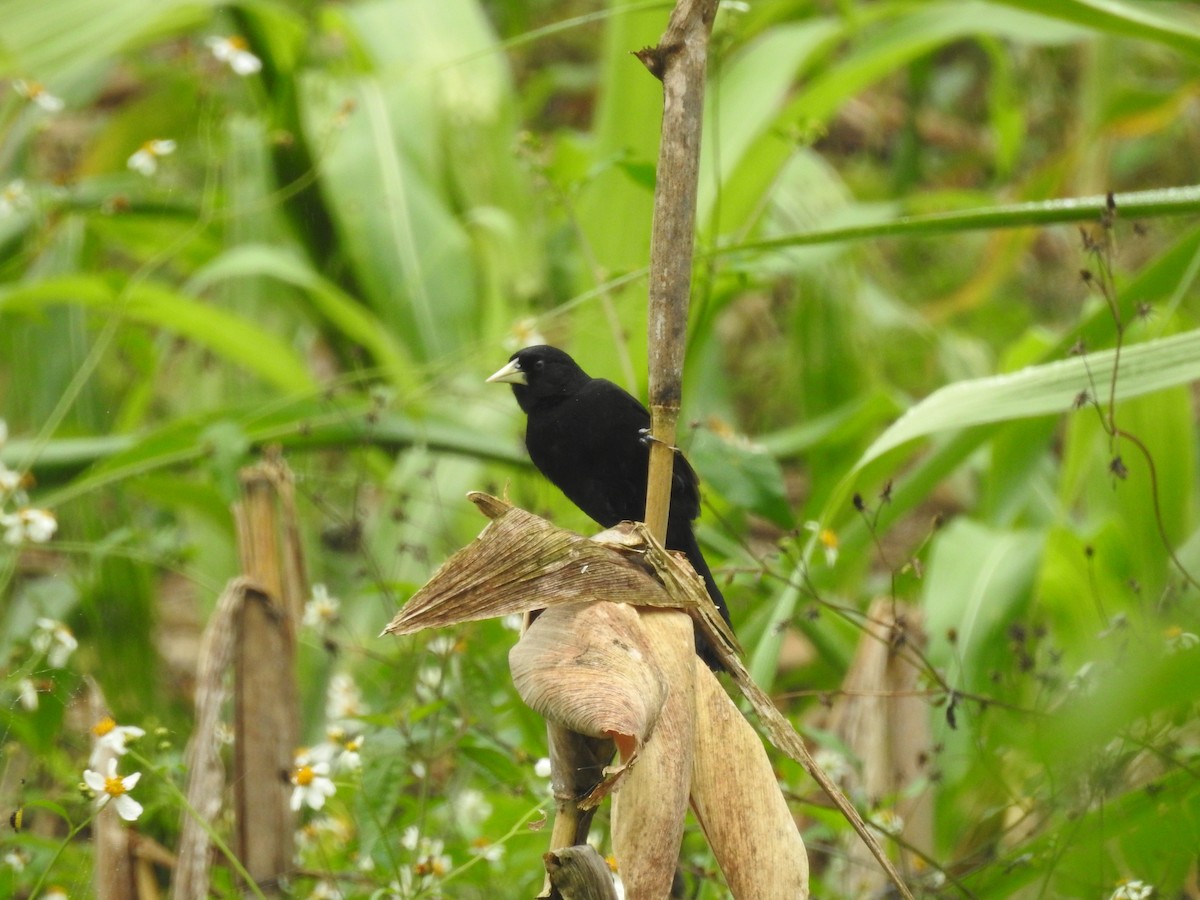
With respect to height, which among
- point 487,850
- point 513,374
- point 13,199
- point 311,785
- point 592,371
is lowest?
point 487,850

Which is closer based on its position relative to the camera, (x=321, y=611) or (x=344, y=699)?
(x=321, y=611)

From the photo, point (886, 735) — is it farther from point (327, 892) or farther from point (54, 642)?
point (54, 642)

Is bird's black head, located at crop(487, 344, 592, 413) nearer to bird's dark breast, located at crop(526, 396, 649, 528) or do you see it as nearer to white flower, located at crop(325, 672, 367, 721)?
→ bird's dark breast, located at crop(526, 396, 649, 528)

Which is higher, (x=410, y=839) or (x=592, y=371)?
(x=592, y=371)

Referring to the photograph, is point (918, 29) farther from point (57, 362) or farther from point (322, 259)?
point (57, 362)

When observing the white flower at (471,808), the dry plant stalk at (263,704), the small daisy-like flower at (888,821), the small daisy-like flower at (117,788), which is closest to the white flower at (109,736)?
the small daisy-like flower at (117,788)

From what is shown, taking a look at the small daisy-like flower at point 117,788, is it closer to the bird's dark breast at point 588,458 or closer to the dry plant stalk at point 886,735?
the bird's dark breast at point 588,458

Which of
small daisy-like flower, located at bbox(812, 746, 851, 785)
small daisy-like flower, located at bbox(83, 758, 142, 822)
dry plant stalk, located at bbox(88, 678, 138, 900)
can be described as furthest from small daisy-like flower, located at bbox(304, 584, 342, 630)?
small daisy-like flower, located at bbox(812, 746, 851, 785)

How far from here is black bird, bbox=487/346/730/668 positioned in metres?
1.86

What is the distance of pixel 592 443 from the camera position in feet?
6.11

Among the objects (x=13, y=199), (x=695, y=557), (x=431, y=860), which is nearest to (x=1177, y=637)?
(x=695, y=557)

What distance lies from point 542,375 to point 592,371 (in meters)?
0.75

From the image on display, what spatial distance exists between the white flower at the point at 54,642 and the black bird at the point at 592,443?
648 mm

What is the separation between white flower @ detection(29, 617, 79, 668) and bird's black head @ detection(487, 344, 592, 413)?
27.4 inches
